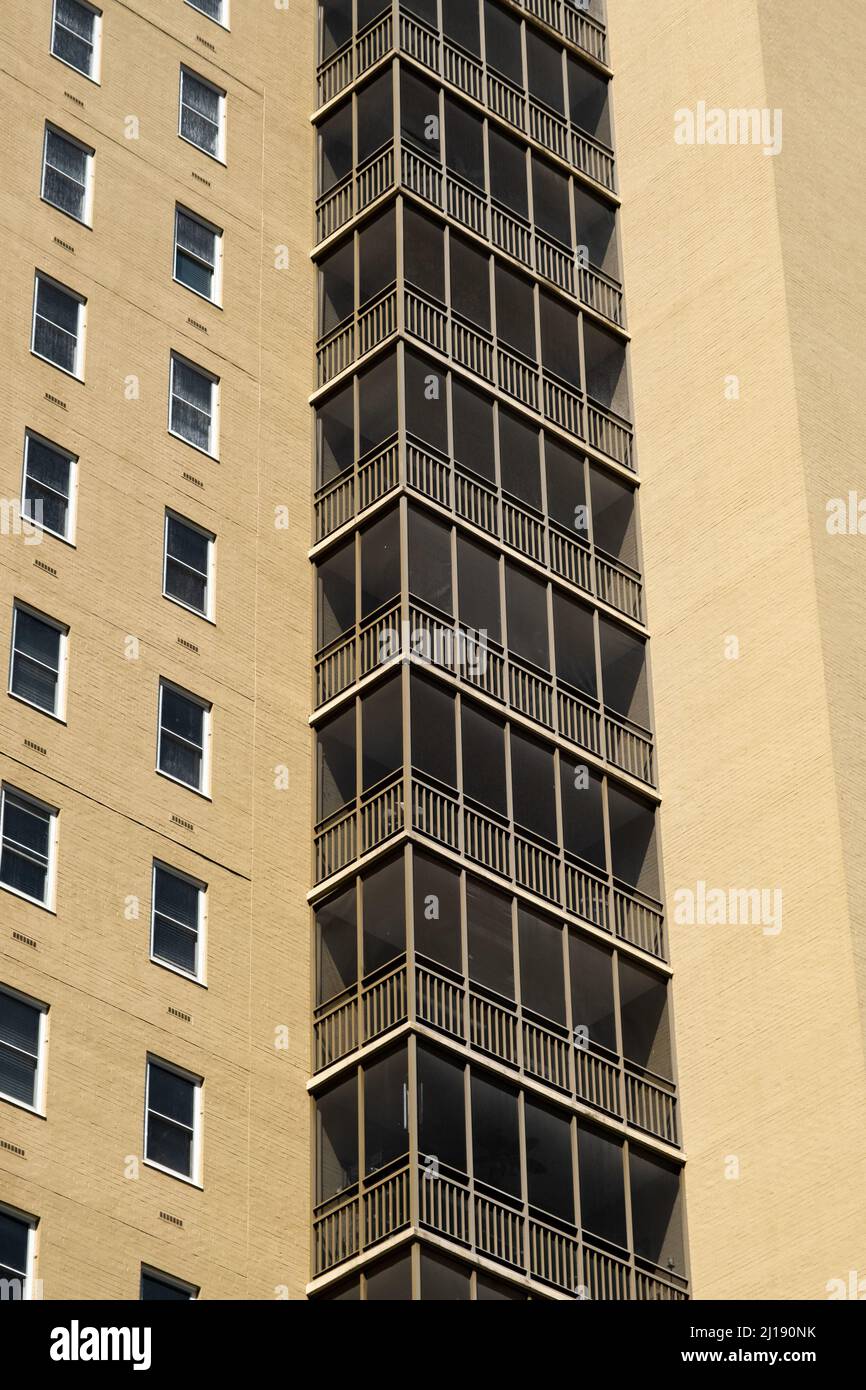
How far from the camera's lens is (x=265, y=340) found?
Result: 46031mm

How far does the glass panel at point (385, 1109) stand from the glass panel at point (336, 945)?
2.14m

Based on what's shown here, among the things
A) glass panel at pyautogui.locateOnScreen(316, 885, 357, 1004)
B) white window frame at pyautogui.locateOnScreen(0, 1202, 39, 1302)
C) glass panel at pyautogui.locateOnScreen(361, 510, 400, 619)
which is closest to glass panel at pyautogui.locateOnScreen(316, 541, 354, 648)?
glass panel at pyautogui.locateOnScreen(361, 510, 400, 619)

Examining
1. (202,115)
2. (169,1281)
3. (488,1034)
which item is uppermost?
(202,115)

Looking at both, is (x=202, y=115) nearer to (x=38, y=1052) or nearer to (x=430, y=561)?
(x=430, y=561)

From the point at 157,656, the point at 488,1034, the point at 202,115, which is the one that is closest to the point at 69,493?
the point at 157,656

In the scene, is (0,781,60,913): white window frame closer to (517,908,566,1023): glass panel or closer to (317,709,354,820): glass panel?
(317,709,354,820): glass panel

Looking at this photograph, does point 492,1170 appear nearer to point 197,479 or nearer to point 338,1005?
point 338,1005

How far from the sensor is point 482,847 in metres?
40.5

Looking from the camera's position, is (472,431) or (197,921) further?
(472,431)

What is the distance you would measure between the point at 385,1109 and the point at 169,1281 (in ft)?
14.8

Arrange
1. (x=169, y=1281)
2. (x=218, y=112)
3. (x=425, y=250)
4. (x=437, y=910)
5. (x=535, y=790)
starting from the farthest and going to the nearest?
(x=218, y=112), (x=425, y=250), (x=535, y=790), (x=437, y=910), (x=169, y=1281)

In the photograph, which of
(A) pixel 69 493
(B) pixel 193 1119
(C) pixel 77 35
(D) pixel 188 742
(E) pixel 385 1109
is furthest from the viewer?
(C) pixel 77 35

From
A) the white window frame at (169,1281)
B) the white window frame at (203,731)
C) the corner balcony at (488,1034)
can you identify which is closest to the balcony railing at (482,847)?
the corner balcony at (488,1034)

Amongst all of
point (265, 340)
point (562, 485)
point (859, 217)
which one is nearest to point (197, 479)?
point (265, 340)
